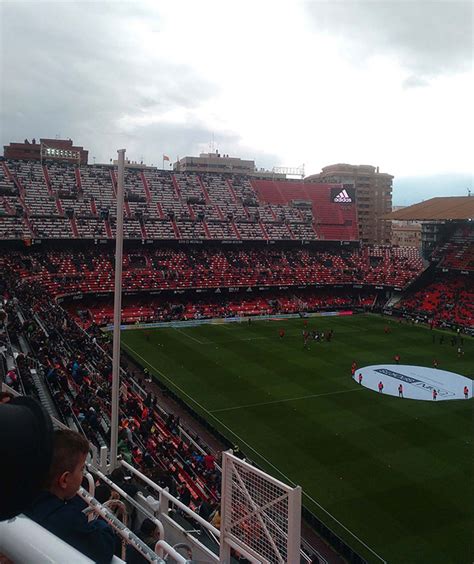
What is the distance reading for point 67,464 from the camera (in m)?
2.66

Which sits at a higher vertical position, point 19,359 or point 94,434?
point 19,359

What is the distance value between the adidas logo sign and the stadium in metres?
0.22

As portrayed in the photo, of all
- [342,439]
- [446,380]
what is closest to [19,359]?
[342,439]

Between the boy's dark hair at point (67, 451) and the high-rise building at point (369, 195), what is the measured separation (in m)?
134

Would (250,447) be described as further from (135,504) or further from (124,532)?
(124,532)

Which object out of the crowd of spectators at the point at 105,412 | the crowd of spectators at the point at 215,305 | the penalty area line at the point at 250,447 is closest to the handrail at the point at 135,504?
the crowd of spectators at the point at 105,412

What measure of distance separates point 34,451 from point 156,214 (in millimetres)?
69388

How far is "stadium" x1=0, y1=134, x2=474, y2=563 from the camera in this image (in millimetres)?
7495

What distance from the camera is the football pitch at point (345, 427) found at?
60.5 feet

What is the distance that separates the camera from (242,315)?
59.0m

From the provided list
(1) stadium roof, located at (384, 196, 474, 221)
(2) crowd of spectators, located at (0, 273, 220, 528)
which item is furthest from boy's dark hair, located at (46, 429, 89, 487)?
(1) stadium roof, located at (384, 196, 474, 221)

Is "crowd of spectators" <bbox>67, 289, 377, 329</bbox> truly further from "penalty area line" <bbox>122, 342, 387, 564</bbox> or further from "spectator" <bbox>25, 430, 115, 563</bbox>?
"spectator" <bbox>25, 430, 115, 563</bbox>

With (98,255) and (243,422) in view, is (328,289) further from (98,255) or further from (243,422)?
(243,422)

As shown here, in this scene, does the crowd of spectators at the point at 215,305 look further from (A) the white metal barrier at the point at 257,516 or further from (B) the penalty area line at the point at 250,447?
(A) the white metal barrier at the point at 257,516
